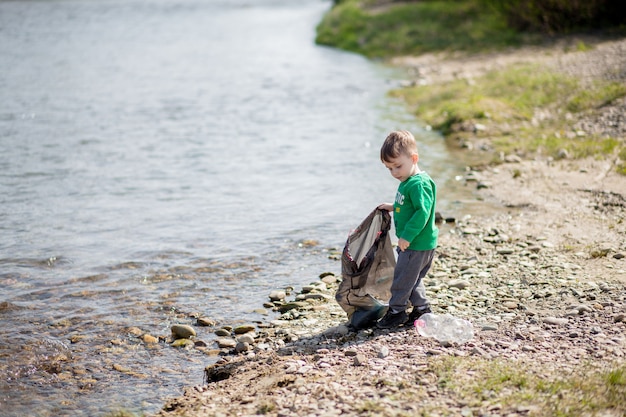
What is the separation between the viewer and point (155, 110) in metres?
24.1

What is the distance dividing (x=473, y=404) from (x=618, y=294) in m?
3.43

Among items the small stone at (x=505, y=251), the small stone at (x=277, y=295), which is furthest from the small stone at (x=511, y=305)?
the small stone at (x=277, y=295)

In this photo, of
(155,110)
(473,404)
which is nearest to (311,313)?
(473,404)

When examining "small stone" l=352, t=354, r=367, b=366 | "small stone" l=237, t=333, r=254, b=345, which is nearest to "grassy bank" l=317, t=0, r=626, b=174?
"small stone" l=237, t=333, r=254, b=345

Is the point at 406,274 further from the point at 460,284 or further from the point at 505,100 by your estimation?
the point at 505,100

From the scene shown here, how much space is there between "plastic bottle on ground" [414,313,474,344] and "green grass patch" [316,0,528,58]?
920 inches

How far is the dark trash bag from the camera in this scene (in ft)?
27.3

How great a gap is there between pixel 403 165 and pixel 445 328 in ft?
5.89

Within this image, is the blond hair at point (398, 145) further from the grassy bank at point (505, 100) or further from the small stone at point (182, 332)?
the grassy bank at point (505, 100)

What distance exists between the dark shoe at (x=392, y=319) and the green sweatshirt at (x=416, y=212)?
80 cm

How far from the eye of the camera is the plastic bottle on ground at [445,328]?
772 centimetres

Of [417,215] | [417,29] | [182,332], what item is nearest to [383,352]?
[417,215]

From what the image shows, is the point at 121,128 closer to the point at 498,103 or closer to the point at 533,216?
the point at 498,103

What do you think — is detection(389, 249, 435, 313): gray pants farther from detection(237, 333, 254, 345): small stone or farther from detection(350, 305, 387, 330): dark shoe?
detection(237, 333, 254, 345): small stone
